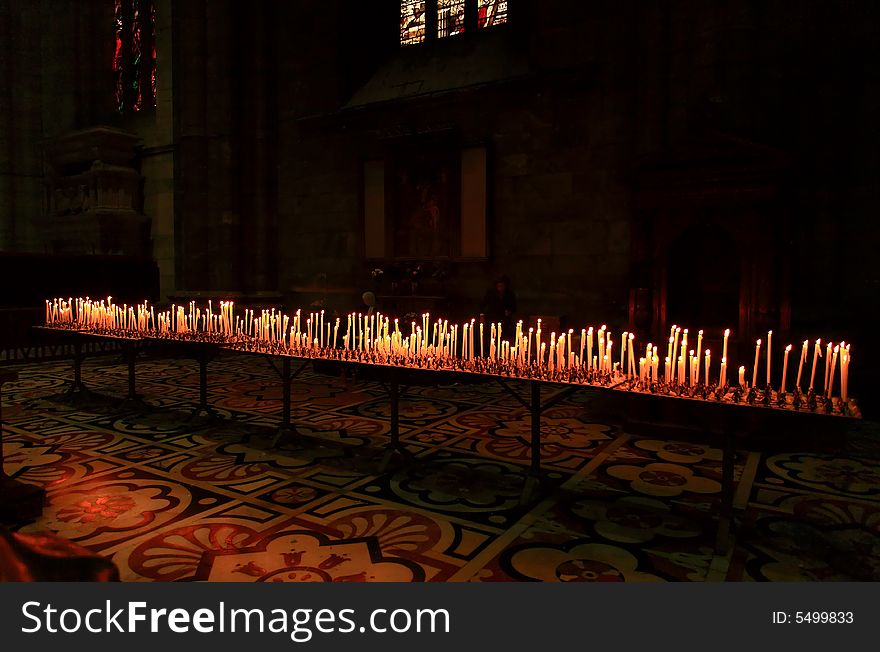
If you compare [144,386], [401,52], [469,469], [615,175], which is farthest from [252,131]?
[469,469]

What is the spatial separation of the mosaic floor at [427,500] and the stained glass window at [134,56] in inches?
418

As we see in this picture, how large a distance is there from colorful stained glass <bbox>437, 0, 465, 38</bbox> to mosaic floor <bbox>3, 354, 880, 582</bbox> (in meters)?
7.81

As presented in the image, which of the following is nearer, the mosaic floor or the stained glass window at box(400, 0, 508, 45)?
the mosaic floor

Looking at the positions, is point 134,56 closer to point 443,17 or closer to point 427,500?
point 443,17

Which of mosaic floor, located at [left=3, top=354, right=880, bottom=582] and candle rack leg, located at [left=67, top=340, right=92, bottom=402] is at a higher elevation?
candle rack leg, located at [left=67, top=340, right=92, bottom=402]

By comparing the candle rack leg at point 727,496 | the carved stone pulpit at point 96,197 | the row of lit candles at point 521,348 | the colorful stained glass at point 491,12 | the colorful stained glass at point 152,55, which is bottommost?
the candle rack leg at point 727,496

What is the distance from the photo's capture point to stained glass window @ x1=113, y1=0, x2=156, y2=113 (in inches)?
563

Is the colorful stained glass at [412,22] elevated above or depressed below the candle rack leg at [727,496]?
above

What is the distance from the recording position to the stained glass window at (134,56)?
46.9 feet

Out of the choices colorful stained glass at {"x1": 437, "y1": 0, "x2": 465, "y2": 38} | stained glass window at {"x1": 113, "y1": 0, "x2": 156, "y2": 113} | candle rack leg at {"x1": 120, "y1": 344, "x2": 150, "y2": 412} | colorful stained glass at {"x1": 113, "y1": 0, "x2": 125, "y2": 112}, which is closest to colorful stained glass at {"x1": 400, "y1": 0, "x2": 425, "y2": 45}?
colorful stained glass at {"x1": 437, "y1": 0, "x2": 465, "y2": 38}

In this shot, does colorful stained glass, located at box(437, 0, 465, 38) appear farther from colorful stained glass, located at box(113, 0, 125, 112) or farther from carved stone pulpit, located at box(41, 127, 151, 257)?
colorful stained glass, located at box(113, 0, 125, 112)

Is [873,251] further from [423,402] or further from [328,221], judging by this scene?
[328,221]

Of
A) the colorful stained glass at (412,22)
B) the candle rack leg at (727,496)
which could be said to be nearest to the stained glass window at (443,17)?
the colorful stained glass at (412,22)

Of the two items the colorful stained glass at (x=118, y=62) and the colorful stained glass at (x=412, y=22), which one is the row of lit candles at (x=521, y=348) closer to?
the colorful stained glass at (x=412, y=22)
